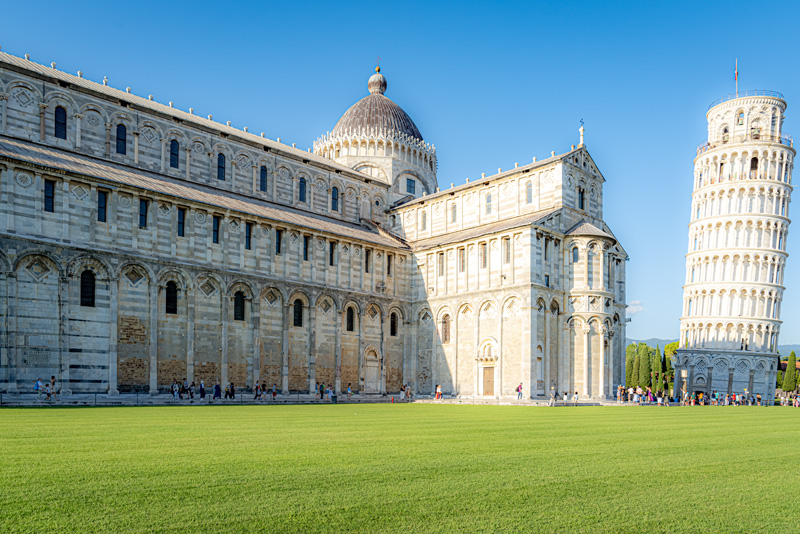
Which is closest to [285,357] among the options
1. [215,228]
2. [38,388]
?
[215,228]

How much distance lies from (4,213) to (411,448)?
2870cm

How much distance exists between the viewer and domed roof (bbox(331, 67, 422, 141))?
2464 inches

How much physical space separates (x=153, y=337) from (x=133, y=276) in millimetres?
3658

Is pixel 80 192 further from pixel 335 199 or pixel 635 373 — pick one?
pixel 635 373

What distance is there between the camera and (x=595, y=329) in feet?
154

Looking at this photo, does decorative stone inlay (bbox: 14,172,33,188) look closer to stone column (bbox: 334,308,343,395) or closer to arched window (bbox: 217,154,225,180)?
arched window (bbox: 217,154,225,180)

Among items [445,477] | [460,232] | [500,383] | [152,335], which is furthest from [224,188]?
[445,477]

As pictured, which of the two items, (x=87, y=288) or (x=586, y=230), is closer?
(x=87, y=288)

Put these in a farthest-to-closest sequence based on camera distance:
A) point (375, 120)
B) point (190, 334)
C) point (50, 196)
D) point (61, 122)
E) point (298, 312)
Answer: point (375, 120) < point (298, 312) < point (61, 122) < point (190, 334) < point (50, 196)

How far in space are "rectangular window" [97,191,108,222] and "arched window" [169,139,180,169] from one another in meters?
8.59

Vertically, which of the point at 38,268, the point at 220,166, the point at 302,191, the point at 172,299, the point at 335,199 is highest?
the point at 220,166

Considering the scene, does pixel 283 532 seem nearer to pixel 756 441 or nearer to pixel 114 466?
pixel 114 466

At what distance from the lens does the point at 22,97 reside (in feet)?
126

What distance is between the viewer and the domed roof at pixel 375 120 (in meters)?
62.6
